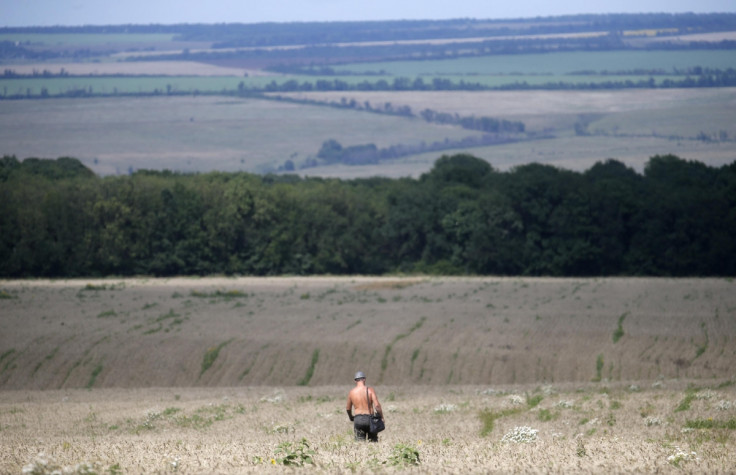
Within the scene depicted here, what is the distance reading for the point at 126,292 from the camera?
61000 millimetres

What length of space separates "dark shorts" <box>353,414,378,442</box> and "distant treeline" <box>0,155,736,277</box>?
62766 millimetres

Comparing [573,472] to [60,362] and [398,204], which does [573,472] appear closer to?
[60,362]

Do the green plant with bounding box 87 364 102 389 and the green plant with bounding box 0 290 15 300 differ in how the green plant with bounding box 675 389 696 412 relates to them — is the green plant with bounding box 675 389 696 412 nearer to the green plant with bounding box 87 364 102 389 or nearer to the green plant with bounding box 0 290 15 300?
the green plant with bounding box 87 364 102 389

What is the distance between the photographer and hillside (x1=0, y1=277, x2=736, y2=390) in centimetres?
3722

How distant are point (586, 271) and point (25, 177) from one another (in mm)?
55338

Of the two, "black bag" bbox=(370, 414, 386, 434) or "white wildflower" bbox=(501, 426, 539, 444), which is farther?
"white wildflower" bbox=(501, 426, 539, 444)

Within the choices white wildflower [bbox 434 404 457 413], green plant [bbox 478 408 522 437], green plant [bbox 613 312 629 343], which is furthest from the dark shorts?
green plant [bbox 613 312 629 343]

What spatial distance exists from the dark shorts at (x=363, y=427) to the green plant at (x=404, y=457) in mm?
2410

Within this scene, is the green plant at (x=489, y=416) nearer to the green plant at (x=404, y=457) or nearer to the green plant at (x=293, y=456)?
the green plant at (x=404, y=457)

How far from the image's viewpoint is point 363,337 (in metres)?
42.5

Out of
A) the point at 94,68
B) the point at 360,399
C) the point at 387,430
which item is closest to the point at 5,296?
the point at 387,430

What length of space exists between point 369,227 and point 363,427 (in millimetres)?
68699

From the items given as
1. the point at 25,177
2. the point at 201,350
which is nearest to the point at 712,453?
the point at 201,350

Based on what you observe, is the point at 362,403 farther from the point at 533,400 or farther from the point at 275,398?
the point at 275,398
